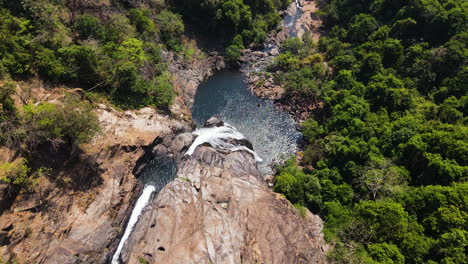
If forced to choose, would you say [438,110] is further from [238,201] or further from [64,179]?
[64,179]

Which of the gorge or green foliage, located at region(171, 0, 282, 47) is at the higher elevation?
green foliage, located at region(171, 0, 282, 47)

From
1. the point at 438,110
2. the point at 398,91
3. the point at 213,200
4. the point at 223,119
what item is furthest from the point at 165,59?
the point at 438,110

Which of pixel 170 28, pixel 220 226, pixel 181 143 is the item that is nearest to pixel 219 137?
pixel 181 143

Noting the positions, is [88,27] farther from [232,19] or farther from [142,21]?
[232,19]

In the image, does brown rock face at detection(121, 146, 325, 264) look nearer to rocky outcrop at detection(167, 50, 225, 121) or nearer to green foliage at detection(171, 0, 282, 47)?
rocky outcrop at detection(167, 50, 225, 121)

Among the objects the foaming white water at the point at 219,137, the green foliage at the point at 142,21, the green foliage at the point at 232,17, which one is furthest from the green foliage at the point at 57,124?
the green foliage at the point at 232,17

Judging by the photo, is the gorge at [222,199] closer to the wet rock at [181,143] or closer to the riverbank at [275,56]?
the wet rock at [181,143]

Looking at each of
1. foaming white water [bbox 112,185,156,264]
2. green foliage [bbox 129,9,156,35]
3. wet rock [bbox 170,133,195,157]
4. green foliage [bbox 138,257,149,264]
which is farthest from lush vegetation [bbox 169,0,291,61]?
green foliage [bbox 138,257,149,264]
